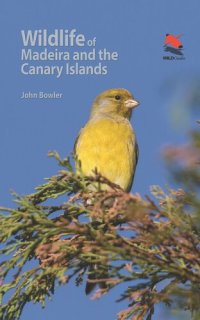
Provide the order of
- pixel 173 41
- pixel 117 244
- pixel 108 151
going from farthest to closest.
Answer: pixel 173 41 → pixel 108 151 → pixel 117 244

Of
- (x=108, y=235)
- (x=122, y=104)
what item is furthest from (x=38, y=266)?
(x=122, y=104)

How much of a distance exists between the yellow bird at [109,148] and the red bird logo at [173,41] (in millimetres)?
2910

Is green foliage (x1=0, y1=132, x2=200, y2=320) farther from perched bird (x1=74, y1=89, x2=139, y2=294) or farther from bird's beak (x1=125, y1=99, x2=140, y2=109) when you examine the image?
bird's beak (x1=125, y1=99, x2=140, y2=109)

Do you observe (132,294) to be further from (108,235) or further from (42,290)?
(42,290)

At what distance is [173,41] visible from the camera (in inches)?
390

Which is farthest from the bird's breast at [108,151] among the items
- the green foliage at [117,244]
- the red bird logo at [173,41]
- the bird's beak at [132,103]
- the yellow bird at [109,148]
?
the red bird logo at [173,41]

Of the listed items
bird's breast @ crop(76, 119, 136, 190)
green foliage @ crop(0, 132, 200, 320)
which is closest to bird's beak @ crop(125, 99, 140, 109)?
bird's breast @ crop(76, 119, 136, 190)

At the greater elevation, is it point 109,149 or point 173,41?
point 173,41

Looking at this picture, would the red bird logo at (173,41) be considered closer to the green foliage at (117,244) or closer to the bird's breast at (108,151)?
the bird's breast at (108,151)

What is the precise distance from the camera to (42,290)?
3.73 m

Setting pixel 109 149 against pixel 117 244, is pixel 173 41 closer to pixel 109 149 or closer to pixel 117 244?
pixel 109 149

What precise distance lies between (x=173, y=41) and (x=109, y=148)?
165 inches

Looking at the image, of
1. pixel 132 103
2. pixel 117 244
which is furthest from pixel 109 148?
pixel 117 244

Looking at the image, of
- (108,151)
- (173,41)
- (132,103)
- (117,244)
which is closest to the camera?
(117,244)
